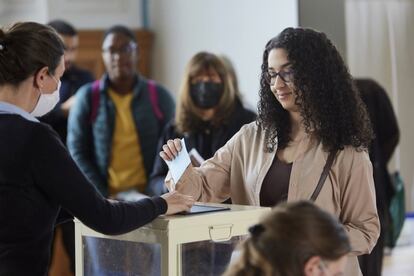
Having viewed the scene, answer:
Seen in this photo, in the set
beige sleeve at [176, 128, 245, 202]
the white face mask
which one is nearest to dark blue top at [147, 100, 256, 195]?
beige sleeve at [176, 128, 245, 202]

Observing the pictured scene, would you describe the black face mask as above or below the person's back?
above

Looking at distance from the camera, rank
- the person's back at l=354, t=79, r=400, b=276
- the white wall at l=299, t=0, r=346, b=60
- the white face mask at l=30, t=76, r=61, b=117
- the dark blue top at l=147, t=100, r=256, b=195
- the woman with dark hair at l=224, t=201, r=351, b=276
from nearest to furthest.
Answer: the woman with dark hair at l=224, t=201, r=351, b=276 → the white face mask at l=30, t=76, r=61, b=117 → the dark blue top at l=147, t=100, r=256, b=195 → the person's back at l=354, t=79, r=400, b=276 → the white wall at l=299, t=0, r=346, b=60

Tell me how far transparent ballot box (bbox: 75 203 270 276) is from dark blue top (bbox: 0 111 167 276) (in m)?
0.10

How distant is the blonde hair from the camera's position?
4.39 metres

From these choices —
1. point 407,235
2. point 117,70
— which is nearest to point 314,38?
point 117,70

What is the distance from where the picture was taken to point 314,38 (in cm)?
281

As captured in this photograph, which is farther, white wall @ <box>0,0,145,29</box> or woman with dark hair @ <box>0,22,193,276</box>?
white wall @ <box>0,0,145,29</box>

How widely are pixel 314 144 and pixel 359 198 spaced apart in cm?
21

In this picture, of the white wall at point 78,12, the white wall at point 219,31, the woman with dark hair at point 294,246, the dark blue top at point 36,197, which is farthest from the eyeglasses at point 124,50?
the woman with dark hair at point 294,246

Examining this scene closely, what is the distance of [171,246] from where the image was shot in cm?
244

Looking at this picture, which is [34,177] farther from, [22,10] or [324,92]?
[22,10]

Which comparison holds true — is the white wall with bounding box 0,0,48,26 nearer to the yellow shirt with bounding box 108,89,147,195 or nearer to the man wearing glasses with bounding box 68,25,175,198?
the man wearing glasses with bounding box 68,25,175,198

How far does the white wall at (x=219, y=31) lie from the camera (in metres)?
5.56

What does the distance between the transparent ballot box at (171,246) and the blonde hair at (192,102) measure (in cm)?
171
